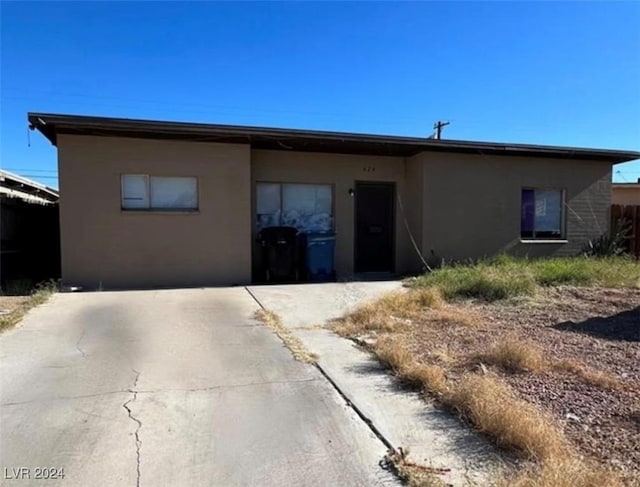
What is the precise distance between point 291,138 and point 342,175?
6.71ft

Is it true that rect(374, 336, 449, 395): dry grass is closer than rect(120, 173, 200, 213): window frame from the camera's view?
Yes

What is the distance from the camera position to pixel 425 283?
9641 mm

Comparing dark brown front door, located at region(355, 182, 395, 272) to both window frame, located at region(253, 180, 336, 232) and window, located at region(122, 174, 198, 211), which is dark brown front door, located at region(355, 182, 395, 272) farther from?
window, located at region(122, 174, 198, 211)

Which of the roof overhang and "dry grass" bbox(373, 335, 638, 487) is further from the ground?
the roof overhang

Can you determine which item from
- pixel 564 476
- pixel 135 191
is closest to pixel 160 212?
pixel 135 191

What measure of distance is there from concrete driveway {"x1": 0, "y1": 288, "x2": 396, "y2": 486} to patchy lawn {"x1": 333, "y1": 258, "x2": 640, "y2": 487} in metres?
0.85

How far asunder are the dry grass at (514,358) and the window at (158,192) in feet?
24.2

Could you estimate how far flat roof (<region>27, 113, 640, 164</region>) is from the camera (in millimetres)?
9086

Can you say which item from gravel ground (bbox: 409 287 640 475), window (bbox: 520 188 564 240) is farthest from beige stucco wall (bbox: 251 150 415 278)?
gravel ground (bbox: 409 287 640 475)

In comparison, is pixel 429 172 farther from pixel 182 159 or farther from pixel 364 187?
pixel 182 159

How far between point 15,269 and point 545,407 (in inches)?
455

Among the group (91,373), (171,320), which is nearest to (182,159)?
(171,320)

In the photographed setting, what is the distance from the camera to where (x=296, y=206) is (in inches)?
463

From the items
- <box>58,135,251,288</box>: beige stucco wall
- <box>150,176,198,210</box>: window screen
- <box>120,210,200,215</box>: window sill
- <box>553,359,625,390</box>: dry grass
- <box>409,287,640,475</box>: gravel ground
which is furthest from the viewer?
<box>150,176,198,210</box>: window screen
